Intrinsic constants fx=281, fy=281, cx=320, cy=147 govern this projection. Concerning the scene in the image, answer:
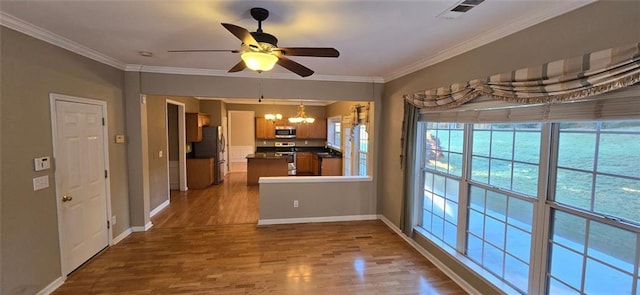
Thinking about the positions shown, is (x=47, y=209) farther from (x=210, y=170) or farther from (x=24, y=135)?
(x=210, y=170)

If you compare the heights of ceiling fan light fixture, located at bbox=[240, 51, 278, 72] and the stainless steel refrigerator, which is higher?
ceiling fan light fixture, located at bbox=[240, 51, 278, 72]

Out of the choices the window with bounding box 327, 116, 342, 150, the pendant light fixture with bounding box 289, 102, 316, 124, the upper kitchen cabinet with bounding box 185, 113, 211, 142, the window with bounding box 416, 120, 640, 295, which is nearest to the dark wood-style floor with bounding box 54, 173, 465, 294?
the window with bounding box 416, 120, 640, 295

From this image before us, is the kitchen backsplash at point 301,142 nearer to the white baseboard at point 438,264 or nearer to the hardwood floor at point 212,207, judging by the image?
the hardwood floor at point 212,207

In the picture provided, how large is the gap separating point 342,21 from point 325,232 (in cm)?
301

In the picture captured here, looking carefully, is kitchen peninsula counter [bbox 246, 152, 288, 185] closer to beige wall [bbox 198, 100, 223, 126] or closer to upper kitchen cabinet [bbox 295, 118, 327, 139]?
beige wall [bbox 198, 100, 223, 126]

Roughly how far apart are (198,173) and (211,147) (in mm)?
818

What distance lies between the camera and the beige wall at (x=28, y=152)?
2258 mm

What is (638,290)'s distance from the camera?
5.39 feet

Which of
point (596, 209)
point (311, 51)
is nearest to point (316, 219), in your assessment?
point (311, 51)

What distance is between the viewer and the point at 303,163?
9.12m

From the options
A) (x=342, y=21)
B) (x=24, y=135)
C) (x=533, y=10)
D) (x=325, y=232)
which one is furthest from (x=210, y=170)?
(x=533, y=10)

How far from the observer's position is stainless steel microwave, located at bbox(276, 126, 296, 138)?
930 centimetres

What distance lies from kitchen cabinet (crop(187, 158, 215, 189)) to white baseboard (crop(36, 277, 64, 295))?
13.8 ft

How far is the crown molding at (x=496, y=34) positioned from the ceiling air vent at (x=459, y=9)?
19.7 inches
